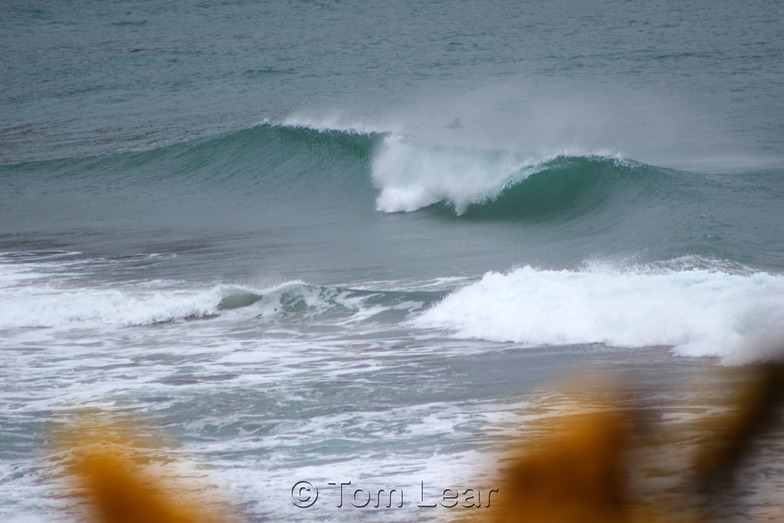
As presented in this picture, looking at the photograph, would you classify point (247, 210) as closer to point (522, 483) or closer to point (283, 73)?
point (522, 483)

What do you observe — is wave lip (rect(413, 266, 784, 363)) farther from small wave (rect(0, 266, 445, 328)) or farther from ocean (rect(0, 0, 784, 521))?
small wave (rect(0, 266, 445, 328))

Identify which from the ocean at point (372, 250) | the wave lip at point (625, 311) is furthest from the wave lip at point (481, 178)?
the wave lip at point (625, 311)

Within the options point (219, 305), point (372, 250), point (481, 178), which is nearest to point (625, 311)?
point (219, 305)

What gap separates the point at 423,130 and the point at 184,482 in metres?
17.9

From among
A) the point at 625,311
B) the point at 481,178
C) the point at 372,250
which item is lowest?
the point at 625,311

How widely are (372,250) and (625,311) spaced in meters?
5.70

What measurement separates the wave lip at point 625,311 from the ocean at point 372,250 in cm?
3

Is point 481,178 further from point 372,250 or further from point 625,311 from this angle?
point 625,311

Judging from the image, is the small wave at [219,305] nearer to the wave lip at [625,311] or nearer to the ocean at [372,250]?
the ocean at [372,250]

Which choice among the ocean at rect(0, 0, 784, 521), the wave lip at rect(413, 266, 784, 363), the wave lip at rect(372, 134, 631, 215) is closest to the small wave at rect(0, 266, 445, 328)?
the ocean at rect(0, 0, 784, 521)

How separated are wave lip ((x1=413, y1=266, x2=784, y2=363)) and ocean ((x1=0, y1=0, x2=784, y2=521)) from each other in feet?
0.09

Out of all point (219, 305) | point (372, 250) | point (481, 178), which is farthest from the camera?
point (481, 178)

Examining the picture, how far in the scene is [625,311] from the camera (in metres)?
8.04

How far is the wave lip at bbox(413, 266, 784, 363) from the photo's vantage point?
23.3 feet
